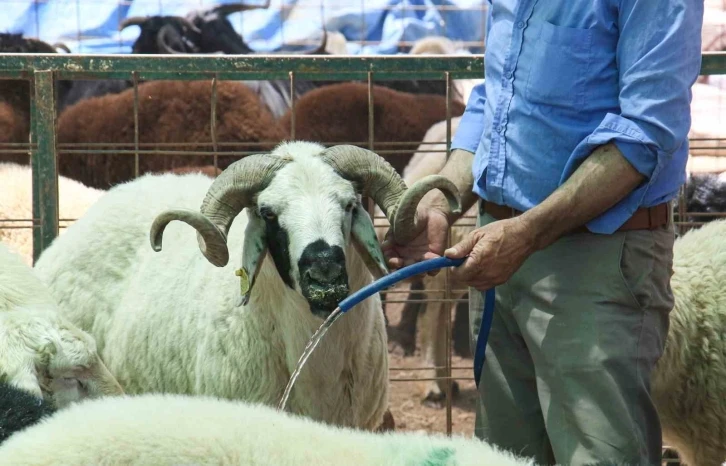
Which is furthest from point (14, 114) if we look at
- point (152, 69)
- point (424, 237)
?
point (424, 237)

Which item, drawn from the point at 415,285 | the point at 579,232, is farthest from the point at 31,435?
the point at 415,285

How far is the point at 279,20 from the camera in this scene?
11852mm

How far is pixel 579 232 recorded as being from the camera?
314 centimetres

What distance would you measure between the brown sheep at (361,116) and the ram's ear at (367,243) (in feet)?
19.2

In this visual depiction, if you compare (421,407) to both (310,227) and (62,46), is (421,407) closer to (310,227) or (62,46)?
(310,227)

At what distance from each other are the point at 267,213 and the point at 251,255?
0.18 meters

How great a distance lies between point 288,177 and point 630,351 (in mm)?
1607

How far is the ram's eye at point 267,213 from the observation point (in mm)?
4055

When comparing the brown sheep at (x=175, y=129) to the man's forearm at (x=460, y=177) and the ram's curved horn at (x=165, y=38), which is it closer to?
the ram's curved horn at (x=165, y=38)

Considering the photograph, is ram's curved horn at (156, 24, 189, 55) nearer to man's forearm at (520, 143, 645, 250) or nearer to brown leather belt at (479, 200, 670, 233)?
brown leather belt at (479, 200, 670, 233)

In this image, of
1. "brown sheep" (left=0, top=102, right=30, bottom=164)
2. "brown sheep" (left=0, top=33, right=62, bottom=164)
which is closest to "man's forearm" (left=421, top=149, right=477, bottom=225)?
"brown sheep" (left=0, top=33, right=62, bottom=164)

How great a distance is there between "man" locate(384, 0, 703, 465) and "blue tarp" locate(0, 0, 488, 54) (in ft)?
27.8

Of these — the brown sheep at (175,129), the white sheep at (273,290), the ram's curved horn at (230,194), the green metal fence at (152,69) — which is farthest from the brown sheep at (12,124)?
the ram's curved horn at (230,194)

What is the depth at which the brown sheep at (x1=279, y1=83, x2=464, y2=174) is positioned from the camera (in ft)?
33.1
